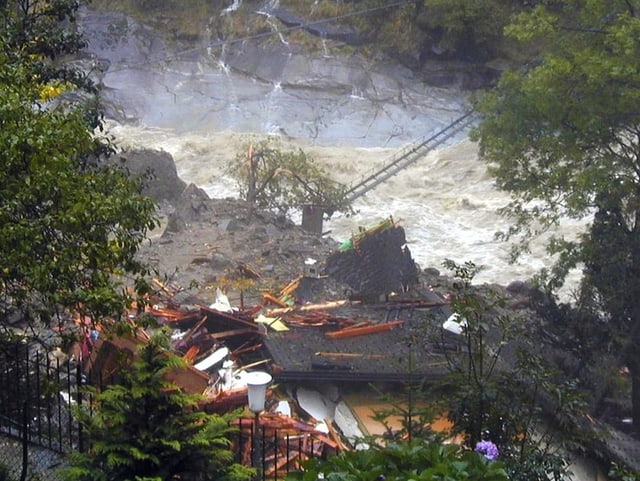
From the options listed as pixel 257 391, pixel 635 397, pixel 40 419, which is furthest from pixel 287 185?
pixel 40 419

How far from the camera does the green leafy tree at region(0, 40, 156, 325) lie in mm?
5582

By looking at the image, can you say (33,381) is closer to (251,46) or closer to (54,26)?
(54,26)

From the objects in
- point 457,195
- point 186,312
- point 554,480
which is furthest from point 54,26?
point 457,195

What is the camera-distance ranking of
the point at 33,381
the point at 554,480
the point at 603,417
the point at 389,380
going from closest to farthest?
the point at 554,480, the point at 33,381, the point at 389,380, the point at 603,417

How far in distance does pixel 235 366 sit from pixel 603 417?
5577 millimetres

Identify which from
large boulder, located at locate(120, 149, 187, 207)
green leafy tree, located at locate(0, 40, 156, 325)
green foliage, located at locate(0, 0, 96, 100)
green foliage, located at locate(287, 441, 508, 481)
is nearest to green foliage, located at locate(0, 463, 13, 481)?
green leafy tree, located at locate(0, 40, 156, 325)

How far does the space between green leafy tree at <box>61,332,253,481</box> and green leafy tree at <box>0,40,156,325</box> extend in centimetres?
66

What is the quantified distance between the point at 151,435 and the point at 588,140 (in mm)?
10817

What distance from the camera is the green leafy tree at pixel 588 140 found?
13555 millimetres

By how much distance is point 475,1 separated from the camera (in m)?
39.5

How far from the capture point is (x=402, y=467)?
4.76 m

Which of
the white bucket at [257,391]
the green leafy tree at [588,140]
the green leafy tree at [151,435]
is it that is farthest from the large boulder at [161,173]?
the green leafy tree at [151,435]

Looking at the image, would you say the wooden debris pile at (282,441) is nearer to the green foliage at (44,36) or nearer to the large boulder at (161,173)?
the green foliage at (44,36)

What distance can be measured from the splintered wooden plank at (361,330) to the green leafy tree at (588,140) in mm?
3007
